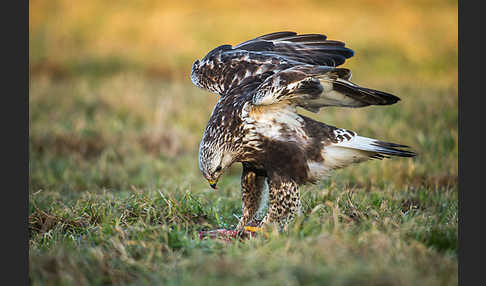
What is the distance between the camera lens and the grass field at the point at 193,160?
8.97 feet

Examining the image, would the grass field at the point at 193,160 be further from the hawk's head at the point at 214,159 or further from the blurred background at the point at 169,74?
the hawk's head at the point at 214,159

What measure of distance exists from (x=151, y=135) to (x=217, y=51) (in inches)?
129

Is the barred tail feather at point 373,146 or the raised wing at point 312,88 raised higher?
the raised wing at point 312,88

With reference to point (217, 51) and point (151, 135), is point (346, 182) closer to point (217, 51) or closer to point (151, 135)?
point (217, 51)

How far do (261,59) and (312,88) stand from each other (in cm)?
100

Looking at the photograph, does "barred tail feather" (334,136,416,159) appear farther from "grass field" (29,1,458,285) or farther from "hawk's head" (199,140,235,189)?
"hawk's head" (199,140,235,189)

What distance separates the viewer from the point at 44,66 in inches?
464

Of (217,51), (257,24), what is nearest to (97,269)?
(217,51)

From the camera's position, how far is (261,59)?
4.29 metres

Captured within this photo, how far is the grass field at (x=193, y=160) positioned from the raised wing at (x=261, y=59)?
1141mm

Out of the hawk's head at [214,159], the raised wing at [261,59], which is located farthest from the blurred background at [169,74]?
the hawk's head at [214,159]

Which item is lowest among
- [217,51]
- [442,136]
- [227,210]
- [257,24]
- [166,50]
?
[227,210]

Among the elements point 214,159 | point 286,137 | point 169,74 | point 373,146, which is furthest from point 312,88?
point 169,74

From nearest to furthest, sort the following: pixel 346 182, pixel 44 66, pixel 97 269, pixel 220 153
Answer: pixel 97 269 < pixel 220 153 < pixel 346 182 < pixel 44 66
